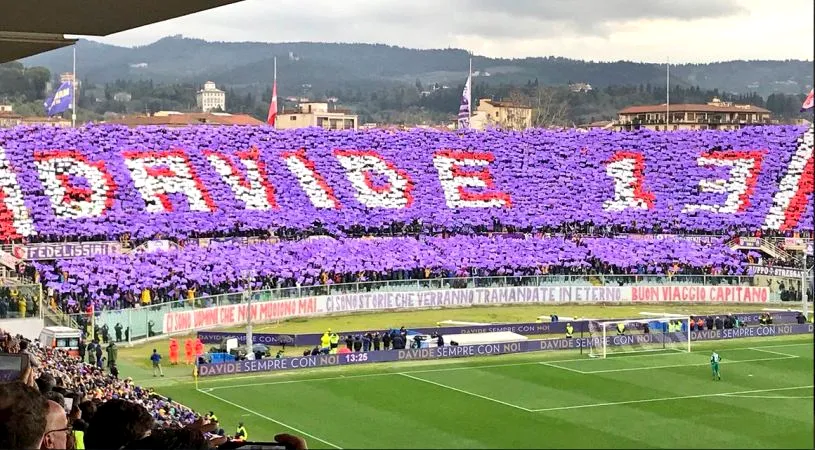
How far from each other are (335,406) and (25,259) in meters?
19.9

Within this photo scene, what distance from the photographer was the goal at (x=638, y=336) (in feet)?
125

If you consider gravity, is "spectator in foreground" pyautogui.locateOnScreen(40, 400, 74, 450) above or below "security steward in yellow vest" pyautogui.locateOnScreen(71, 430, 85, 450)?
above

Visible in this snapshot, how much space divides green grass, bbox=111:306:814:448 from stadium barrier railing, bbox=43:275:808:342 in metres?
3.51

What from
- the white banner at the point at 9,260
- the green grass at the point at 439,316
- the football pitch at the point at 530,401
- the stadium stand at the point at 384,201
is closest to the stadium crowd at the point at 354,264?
the stadium stand at the point at 384,201

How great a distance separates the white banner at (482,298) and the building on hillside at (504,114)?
7806 centimetres

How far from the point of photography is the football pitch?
83.0 ft

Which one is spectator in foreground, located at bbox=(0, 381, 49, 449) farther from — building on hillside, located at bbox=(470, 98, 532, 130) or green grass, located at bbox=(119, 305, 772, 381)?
building on hillside, located at bbox=(470, 98, 532, 130)

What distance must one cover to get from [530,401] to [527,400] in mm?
153

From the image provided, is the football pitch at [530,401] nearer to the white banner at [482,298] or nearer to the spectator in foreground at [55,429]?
the white banner at [482,298]

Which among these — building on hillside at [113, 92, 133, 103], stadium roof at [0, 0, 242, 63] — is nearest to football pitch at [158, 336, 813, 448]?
stadium roof at [0, 0, 242, 63]

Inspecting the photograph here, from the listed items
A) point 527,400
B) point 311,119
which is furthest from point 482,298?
point 311,119

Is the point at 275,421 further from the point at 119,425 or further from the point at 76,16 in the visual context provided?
the point at 119,425

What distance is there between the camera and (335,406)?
28.8 metres

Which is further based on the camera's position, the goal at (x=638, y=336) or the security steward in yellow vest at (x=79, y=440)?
the goal at (x=638, y=336)
